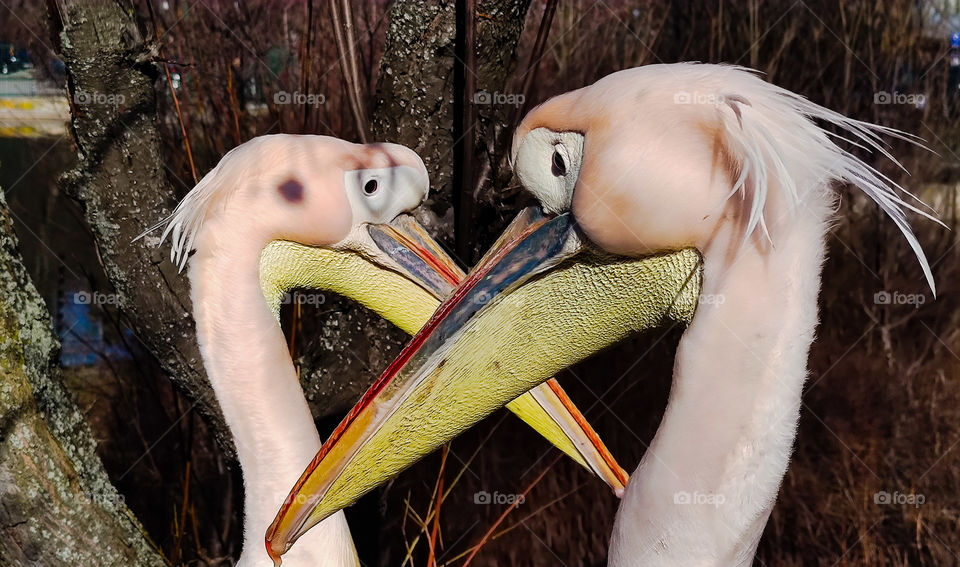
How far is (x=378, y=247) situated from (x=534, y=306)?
1.73ft

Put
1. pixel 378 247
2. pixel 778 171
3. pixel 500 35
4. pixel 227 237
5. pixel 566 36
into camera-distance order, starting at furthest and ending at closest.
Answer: pixel 566 36 → pixel 500 35 → pixel 378 247 → pixel 227 237 → pixel 778 171

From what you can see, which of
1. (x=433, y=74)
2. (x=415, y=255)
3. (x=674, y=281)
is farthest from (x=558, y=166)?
(x=433, y=74)

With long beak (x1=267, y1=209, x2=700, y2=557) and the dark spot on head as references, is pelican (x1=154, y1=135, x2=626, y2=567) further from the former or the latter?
long beak (x1=267, y1=209, x2=700, y2=557)

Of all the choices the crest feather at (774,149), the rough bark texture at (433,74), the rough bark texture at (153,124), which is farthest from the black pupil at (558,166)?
the rough bark texture at (153,124)

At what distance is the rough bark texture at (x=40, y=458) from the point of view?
1.77 meters

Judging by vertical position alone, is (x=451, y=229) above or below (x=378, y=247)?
below

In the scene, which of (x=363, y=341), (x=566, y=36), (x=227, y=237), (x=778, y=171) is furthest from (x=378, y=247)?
(x=566, y=36)

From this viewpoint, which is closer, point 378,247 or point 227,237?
point 227,237

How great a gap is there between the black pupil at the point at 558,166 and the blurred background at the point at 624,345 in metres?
1.30

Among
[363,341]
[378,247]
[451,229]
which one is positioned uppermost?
[378,247]

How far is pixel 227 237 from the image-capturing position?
5.12ft

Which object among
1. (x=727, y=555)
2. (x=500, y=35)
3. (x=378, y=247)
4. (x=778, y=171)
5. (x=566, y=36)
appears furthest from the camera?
(x=566, y=36)

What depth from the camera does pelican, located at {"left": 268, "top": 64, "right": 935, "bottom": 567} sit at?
1.09m

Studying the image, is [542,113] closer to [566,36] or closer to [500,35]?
[500,35]
